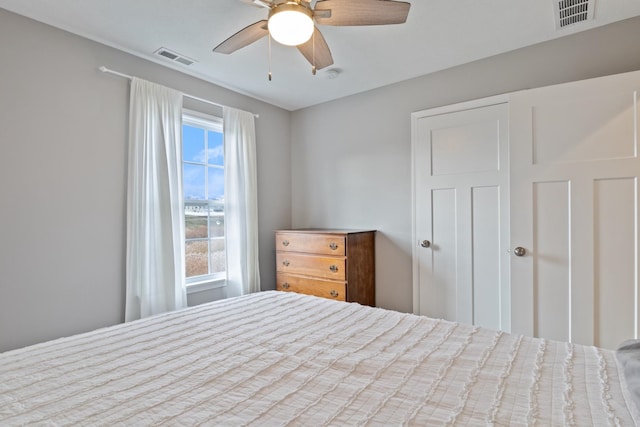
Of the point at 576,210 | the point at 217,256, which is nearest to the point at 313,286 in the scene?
the point at 217,256

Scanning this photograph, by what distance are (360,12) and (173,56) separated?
172 cm

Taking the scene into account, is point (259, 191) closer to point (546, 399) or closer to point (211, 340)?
point (211, 340)

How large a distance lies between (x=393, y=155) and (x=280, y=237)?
1428mm

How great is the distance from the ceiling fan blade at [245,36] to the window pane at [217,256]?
1.83m

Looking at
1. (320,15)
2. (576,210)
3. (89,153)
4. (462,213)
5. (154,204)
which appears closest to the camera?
(320,15)

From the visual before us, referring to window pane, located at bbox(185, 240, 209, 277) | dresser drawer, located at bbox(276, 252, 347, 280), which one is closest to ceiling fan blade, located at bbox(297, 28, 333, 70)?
dresser drawer, located at bbox(276, 252, 347, 280)

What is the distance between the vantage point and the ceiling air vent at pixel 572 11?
2014mm

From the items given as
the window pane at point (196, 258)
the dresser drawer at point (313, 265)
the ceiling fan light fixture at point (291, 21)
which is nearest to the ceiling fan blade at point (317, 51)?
the ceiling fan light fixture at point (291, 21)

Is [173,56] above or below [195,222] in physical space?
above

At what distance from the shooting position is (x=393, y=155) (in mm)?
3232

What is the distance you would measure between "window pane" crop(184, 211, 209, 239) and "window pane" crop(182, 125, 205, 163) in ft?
1.53

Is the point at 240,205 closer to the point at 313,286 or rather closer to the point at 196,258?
the point at 196,258

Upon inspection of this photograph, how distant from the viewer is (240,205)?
3.29 metres

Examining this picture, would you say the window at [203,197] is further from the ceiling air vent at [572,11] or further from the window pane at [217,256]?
the ceiling air vent at [572,11]
